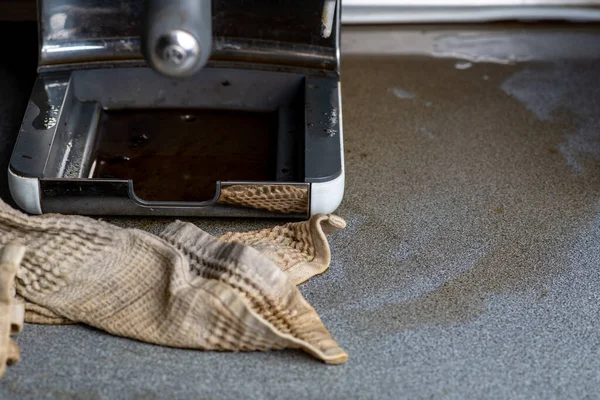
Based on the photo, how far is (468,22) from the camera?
58.3 inches

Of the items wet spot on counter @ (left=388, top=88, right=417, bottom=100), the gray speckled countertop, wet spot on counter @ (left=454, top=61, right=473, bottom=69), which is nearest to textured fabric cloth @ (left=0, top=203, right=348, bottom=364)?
the gray speckled countertop

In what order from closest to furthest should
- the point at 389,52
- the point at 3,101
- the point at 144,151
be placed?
the point at 144,151, the point at 3,101, the point at 389,52

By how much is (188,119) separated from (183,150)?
7 centimetres

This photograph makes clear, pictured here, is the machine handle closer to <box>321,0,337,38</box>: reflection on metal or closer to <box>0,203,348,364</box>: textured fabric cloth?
<box>0,203,348,364</box>: textured fabric cloth

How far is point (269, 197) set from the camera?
968 millimetres

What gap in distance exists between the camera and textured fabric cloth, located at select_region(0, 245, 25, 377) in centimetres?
79

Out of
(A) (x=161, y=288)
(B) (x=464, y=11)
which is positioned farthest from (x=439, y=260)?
(B) (x=464, y=11)

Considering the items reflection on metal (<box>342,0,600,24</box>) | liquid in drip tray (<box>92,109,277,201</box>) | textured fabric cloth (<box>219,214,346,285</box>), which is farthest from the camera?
reflection on metal (<box>342,0,600,24</box>)

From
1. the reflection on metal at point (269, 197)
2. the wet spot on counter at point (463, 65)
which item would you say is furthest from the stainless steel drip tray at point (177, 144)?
the wet spot on counter at point (463, 65)

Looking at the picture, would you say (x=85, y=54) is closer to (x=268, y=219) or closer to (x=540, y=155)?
(x=268, y=219)

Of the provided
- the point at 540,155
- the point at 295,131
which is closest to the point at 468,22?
the point at 540,155

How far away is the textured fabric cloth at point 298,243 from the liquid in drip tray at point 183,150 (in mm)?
105

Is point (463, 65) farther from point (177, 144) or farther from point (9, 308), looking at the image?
point (9, 308)

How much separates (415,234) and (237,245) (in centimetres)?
26
